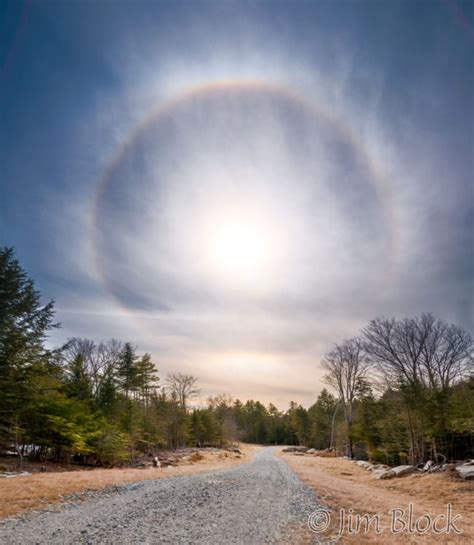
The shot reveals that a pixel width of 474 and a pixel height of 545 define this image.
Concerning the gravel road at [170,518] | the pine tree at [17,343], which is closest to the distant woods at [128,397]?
the pine tree at [17,343]

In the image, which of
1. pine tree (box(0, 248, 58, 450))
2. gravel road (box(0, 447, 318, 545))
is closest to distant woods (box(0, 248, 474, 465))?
pine tree (box(0, 248, 58, 450))

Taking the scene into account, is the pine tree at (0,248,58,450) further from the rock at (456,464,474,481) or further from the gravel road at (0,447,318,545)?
the rock at (456,464,474,481)

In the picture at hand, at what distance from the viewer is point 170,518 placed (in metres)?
7.65

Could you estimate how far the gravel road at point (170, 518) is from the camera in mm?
6219

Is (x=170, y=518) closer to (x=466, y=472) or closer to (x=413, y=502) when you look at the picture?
(x=413, y=502)

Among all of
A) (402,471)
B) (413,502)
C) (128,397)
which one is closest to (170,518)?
(413,502)

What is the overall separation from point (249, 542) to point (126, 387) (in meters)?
28.1

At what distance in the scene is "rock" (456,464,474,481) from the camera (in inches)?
551

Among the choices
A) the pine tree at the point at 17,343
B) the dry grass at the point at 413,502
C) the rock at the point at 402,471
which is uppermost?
the pine tree at the point at 17,343

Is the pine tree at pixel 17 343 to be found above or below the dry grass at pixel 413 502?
above

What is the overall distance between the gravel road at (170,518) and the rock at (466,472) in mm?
8281

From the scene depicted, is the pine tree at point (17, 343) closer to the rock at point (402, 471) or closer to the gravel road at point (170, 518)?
the gravel road at point (170, 518)

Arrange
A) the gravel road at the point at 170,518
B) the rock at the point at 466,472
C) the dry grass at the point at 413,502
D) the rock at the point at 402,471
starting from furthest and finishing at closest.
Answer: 1. the rock at the point at 402,471
2. the rock at the point at 466,472
3. the dry grass at the point at 413,502
4. the gravel road at the point at 170,518

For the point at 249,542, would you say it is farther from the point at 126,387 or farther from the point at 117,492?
the point at 126,387
